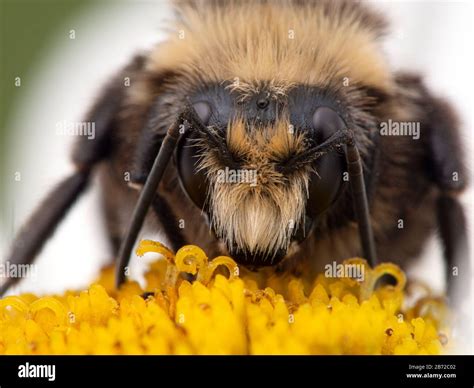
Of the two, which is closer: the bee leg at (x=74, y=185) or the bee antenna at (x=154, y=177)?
the bee antenna at (x=154, y=177)

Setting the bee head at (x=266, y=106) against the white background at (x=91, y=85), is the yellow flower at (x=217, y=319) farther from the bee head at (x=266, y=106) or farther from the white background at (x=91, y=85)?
the white background at (x=91, y=85)

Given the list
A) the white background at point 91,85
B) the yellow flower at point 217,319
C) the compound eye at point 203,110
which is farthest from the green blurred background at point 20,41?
the compound eye at point 203,110

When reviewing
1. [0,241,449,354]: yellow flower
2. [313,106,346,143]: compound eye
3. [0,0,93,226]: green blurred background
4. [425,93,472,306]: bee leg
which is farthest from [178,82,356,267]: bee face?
[0,0,93,226]: green blurred background

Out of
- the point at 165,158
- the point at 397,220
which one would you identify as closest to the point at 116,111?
the point at 165,158

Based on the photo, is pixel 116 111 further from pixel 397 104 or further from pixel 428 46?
pixel 428 46

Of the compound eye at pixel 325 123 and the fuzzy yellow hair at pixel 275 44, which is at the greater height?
the fuzzy yellow hair at pixel 275 44

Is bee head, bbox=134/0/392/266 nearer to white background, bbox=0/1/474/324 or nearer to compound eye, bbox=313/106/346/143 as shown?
compound eye, bbox=313/106/346/143
